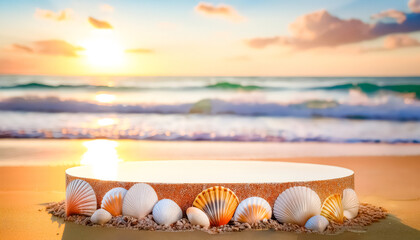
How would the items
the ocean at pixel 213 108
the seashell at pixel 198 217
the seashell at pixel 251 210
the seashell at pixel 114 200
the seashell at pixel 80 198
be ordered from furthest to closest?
the ocean at pixel 213 108, the seashell at pixel 80 198, the seashell at pixel 114 200, the seashell at pixel 251 210, the seashell at pixel 198 217

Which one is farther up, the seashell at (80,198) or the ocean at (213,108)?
the ocean at (213,108)

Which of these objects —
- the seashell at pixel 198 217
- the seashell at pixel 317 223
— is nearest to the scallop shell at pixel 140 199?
the seashell at pixel 198 217

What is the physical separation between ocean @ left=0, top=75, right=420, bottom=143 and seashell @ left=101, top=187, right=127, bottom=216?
931 cm

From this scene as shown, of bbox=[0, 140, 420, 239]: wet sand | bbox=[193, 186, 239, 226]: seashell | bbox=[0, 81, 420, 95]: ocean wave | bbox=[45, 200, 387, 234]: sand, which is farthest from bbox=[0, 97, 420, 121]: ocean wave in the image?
bbox=[193, 186, 239, 226]: seashell

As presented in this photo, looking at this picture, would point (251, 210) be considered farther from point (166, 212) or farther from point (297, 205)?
point (166, 212)

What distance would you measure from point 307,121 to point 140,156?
6138mm

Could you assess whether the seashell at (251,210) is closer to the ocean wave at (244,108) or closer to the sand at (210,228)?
the sand at (210,228)

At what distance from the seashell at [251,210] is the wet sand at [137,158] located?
0.16m

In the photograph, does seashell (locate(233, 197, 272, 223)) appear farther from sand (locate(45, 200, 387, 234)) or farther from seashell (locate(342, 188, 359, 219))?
seashell (locate(342, 188, 359, 219))

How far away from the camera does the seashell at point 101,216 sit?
4.57 meters

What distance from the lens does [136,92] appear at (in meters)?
18.6

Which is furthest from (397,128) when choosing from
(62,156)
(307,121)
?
(62,156)

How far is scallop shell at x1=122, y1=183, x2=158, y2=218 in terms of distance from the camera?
14.8 ft

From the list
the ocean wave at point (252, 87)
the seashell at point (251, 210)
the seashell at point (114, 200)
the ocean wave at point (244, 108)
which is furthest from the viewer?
the ocean wave at point (252, 87)
